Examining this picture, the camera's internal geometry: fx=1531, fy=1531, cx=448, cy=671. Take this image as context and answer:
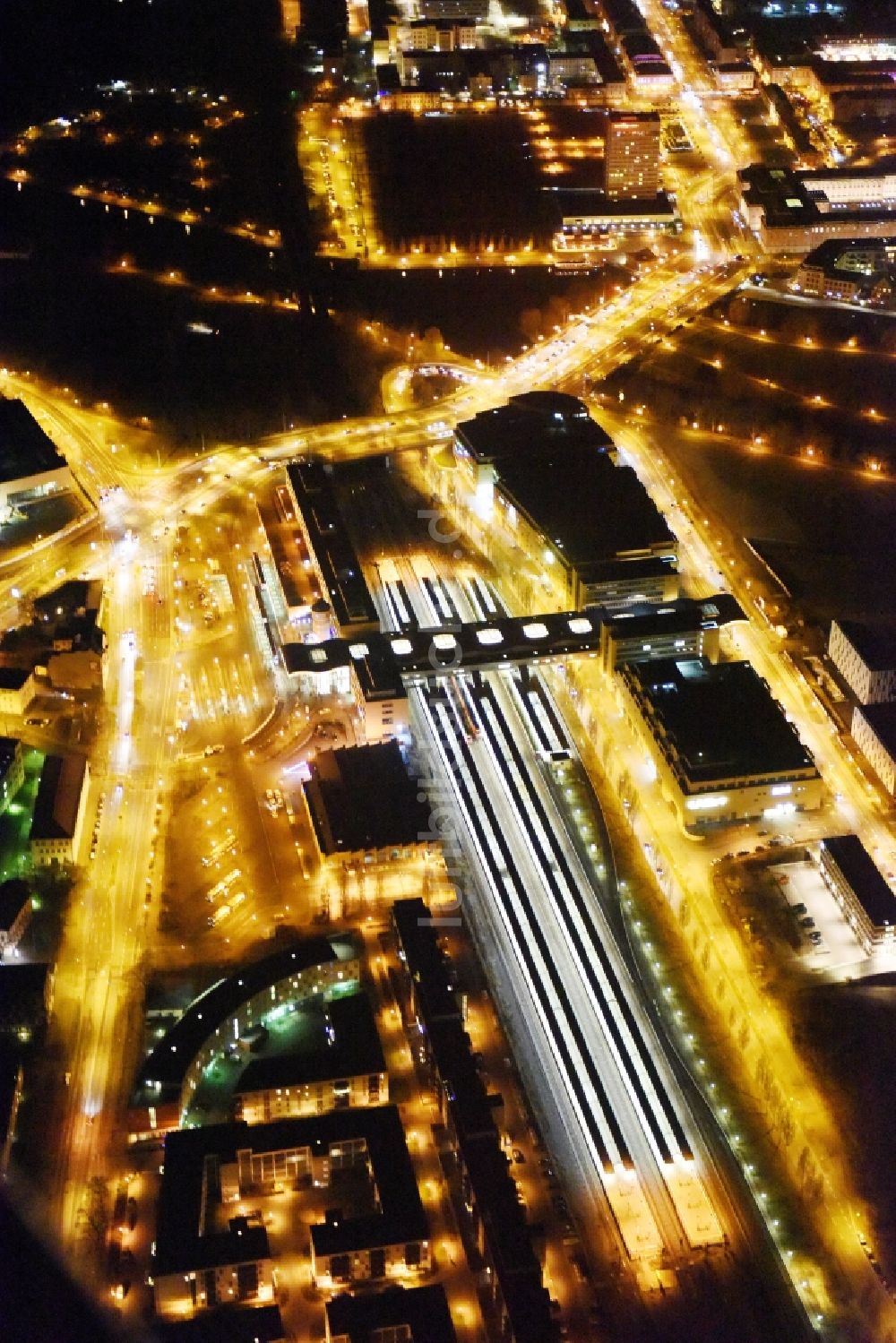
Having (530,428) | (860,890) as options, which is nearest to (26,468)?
(530,428)

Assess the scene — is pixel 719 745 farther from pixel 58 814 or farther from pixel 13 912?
pixel 13 912

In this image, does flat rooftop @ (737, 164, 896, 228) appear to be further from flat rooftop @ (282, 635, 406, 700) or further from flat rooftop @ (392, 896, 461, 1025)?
flat rooftop @ (392, 896, 461, 1025)

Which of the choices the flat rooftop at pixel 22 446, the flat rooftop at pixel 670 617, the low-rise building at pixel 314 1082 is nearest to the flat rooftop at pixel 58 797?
the low-rise building at pixel 314 1082

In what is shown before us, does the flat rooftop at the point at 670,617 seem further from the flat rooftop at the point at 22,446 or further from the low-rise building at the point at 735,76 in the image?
the low-rise building at the point at 735,76

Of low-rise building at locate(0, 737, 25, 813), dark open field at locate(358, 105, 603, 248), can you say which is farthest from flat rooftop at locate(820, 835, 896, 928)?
dark open field at locate(358, 105, 603, 248)

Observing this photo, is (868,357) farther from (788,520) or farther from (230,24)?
(230,24)

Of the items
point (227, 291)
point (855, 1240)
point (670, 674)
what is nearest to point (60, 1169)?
point (855, 1240)
